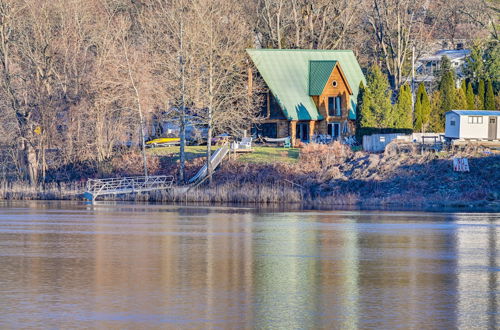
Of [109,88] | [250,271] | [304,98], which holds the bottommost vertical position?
[250,271]

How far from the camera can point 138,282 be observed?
3219 cm

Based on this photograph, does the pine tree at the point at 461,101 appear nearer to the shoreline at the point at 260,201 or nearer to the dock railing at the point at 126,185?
the shoreline at the point at 260,201

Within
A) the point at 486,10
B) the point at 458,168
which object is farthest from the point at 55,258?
the point at 486,10

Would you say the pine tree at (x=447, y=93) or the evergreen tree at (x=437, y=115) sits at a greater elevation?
the pine tree at (x=447, y=93)

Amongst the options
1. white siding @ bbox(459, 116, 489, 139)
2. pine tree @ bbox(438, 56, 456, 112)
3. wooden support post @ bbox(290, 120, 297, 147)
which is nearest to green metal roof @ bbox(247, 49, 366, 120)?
wooden support post @ bbox(290, 120, 297, 147)

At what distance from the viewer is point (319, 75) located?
3442 inches

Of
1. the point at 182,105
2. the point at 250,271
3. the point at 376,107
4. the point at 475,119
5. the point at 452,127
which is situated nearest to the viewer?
the point at 250,271

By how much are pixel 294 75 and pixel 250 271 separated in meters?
54.6

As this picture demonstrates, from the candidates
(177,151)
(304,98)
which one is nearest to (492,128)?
(304,98)

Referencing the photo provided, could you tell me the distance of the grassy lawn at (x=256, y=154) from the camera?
74.7m

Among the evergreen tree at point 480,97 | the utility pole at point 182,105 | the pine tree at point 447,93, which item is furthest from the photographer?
the evergreen tree at point 480,97

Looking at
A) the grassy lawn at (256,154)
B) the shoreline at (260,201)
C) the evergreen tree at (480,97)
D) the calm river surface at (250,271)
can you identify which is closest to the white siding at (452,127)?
the shoreline at (260,201)

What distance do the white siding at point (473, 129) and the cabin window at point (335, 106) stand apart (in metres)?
17.4

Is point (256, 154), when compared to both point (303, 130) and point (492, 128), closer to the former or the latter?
point (303, 130)
